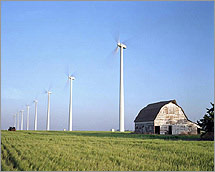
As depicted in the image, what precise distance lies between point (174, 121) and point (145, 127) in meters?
5.24

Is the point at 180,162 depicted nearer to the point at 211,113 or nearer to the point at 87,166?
the point at 87,166

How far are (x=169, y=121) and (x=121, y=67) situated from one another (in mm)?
12998

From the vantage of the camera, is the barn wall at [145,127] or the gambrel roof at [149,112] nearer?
the barn wall at [145,127]

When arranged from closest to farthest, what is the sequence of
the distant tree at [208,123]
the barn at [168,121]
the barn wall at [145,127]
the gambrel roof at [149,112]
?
1. the distant tree at [208,123]
2. the barn at [168,121]
3. the barn wall at [145,127]
4. the gambrel roof at [149,112]

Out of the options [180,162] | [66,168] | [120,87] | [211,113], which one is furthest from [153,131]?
[66,168]

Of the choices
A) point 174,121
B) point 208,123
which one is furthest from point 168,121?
point 208,123

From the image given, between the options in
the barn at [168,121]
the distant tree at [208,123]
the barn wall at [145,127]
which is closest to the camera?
the distant tree at [208,123]

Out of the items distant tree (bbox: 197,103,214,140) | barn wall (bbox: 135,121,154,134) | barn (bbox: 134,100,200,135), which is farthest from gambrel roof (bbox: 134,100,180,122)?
distant tree (bbox: 197,103,214,140)

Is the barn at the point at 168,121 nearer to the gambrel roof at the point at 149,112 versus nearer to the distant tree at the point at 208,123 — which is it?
the gambrel roof at the point at 149,112

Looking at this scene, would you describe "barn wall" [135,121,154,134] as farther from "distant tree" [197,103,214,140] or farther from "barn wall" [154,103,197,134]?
"distant tree" [197,103,214,140]

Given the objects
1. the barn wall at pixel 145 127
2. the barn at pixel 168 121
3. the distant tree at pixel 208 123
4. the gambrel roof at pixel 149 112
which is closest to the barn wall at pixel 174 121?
the barn at pixel 168 121

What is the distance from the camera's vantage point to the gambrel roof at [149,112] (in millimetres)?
49763

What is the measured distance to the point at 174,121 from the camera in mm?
49688

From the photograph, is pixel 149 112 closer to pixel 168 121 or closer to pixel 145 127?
pixel 145 127
